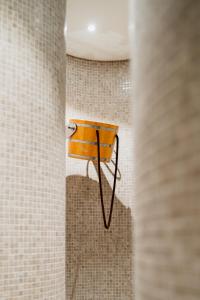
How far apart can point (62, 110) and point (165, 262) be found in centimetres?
183

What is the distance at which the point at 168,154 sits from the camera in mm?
317

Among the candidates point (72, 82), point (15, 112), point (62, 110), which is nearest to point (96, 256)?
point (72, 82)

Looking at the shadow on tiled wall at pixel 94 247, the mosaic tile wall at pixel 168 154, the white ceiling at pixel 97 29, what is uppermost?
the white ceiling at pixel 97 29

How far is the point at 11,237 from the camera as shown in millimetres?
1740

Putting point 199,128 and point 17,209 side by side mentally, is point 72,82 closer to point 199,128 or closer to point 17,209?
point 17,209

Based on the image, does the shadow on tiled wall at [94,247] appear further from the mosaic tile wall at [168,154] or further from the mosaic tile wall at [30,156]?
the mosaic tile wall at [168,154]

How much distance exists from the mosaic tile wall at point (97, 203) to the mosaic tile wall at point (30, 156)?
4.30 ft

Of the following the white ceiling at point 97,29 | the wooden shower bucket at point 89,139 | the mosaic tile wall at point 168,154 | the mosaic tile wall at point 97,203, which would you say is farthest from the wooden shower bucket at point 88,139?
the mosaic tile wall at point 168,154

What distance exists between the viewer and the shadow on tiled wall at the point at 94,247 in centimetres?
329

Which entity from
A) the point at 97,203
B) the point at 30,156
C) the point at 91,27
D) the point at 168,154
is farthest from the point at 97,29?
the point at 168,154

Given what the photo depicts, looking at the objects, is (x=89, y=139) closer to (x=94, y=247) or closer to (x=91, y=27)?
(x=91, y=27)

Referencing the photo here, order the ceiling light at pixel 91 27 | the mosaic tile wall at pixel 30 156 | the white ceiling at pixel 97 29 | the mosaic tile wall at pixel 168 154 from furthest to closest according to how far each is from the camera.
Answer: the ceiling light at pixel 91 27 → the white ceiling at pixel 97 29 → the mosaic tile wall at pixel 30 156 → the mosaic tile wall at pixel 168 154

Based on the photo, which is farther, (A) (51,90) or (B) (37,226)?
(A) (51,90)

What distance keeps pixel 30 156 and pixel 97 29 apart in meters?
1.52
